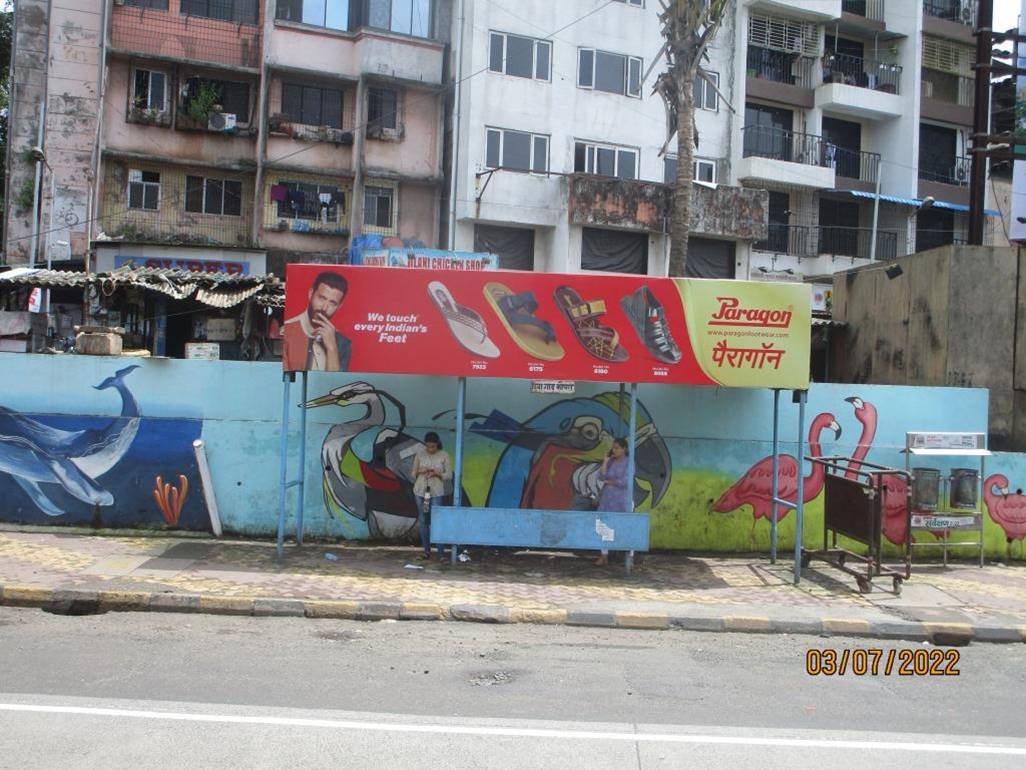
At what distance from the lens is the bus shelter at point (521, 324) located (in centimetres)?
1066

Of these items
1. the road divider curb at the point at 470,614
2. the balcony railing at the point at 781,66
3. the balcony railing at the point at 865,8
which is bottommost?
the road divider curb at the point at 470,614

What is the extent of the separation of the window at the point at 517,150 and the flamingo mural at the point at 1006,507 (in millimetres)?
18328

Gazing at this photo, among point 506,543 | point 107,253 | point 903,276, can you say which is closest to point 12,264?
point 107,253

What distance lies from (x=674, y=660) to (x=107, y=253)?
73.8ft

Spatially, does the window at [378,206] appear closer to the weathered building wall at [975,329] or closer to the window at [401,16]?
the window at [401,16]

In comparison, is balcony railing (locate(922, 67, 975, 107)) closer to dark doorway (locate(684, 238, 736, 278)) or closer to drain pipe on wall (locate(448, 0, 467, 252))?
dark doorway (locate(684, 238, 736, 278))

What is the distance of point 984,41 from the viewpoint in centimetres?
1639

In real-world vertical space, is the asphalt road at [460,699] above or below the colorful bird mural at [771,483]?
below

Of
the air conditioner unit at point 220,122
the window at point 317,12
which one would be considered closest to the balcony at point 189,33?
the window at point 317,12

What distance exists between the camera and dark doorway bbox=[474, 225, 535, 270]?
28.2m

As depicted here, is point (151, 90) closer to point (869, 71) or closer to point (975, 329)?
point (975, 329)

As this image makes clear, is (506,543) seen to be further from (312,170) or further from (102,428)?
(312,170)

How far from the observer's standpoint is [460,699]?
6.43m

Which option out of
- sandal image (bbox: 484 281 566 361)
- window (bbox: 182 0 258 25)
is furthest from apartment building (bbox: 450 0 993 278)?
sandal image (bbox: 484 281 566 361)
